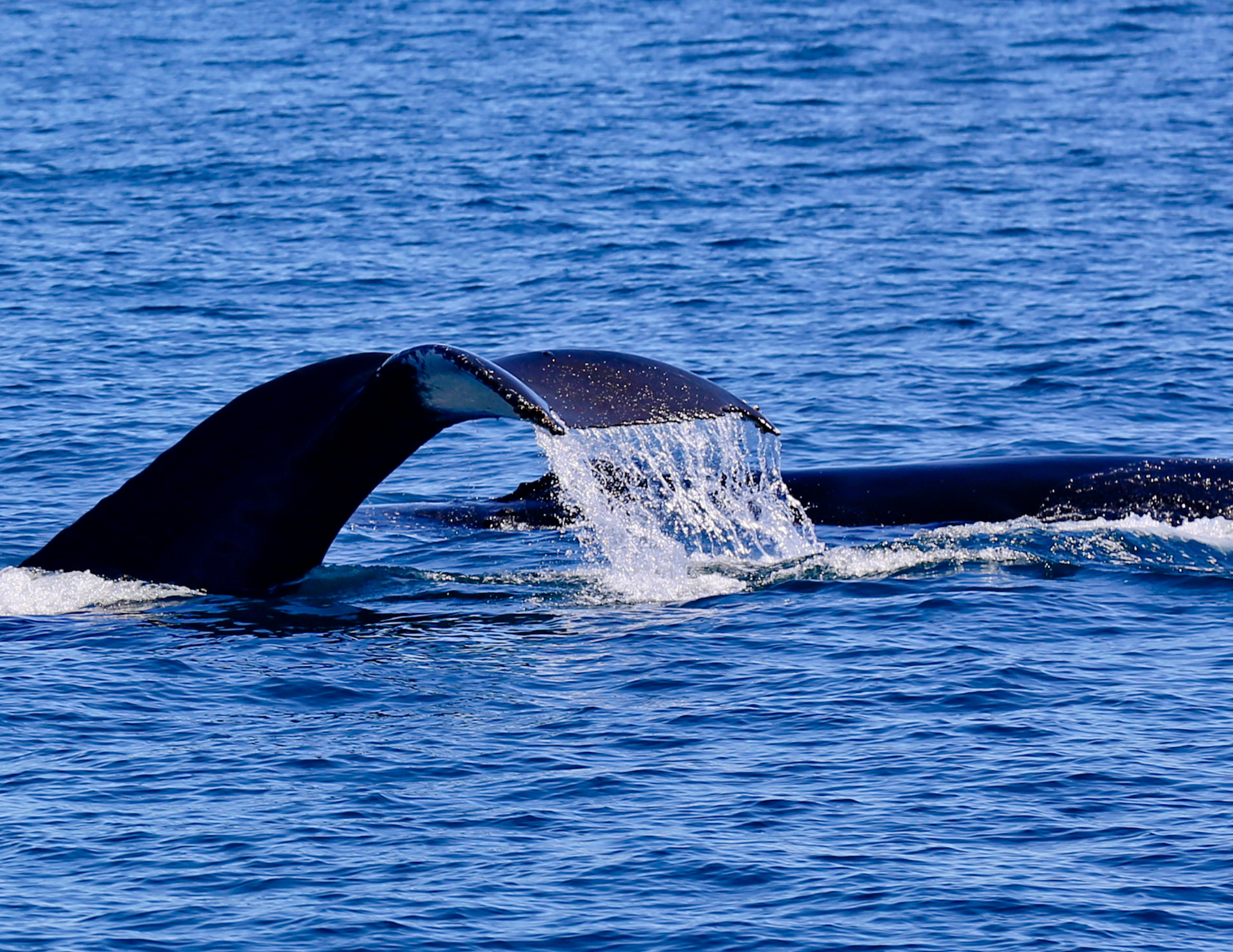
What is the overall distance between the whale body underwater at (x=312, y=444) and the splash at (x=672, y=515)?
2441mm

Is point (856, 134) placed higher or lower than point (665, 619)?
higher

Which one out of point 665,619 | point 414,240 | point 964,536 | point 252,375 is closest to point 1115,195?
point 414,240

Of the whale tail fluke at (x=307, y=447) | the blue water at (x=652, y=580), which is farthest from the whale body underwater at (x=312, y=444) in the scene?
the blue water at (x=652, y=580)

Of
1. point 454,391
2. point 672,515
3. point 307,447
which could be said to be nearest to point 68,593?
point 307,447

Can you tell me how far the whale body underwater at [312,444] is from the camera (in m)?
10.5

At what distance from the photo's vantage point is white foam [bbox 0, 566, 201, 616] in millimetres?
12430

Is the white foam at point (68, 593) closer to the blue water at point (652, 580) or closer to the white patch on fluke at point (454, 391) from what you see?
the blue water at point (652, 580)

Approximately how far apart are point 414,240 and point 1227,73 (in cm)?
2091

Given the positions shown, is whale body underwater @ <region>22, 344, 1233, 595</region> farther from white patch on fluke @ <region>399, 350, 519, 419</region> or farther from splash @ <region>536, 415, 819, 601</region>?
splash @ <region>536, 415, 819, 601</region>

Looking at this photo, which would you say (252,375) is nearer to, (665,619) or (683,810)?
(665,619)

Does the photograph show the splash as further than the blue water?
Yes

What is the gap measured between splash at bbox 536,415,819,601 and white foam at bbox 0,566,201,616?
9.77ft

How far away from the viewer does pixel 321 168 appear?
3506 centimetres

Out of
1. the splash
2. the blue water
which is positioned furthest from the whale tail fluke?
the splash
